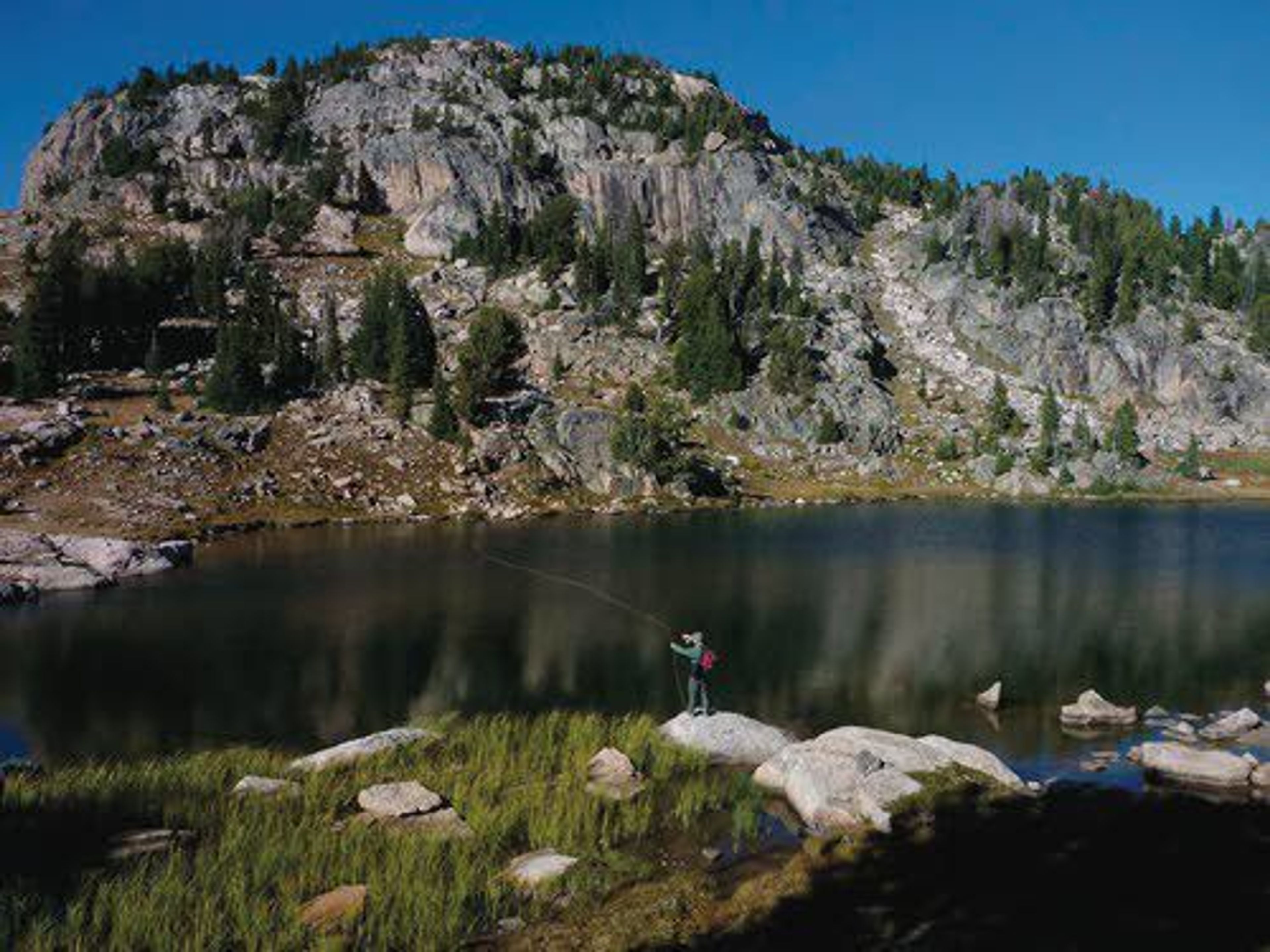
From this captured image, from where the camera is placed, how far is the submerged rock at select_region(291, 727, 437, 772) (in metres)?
22.9

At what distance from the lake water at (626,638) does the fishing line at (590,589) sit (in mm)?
297

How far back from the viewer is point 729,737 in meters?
25.6

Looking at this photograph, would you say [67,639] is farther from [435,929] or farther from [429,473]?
[429,473]

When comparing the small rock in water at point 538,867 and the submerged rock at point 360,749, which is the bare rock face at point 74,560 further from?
the small rock in water at point 538,867

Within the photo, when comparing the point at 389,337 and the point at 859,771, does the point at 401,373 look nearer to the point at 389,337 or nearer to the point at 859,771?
the point at 389,337

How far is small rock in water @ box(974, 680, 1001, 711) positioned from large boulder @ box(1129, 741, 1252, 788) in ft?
20.3

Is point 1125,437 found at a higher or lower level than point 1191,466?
higher

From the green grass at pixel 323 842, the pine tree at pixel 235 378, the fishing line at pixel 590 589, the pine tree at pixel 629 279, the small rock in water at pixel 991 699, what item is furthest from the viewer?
the pine tree at pixel 629 279

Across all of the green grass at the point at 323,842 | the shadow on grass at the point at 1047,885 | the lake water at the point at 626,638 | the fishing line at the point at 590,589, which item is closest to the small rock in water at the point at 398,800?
the green grass at the point at 323,842

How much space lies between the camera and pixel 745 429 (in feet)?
459

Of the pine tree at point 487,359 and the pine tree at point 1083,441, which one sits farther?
the pine tree at point 1083,441

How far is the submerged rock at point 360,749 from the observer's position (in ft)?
75.1

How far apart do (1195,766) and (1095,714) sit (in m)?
5.91

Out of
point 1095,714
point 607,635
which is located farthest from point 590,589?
point 1095,714
